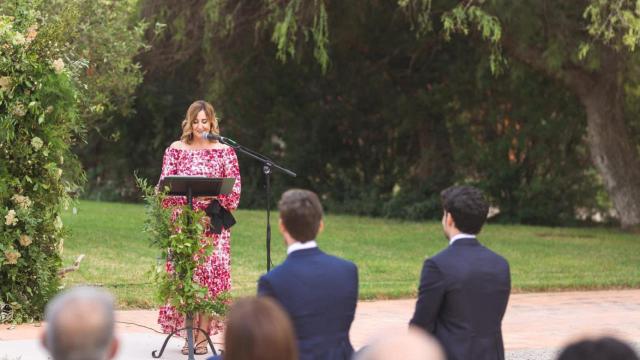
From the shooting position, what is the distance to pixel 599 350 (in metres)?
3.01

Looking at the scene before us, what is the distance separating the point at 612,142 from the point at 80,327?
729 inches

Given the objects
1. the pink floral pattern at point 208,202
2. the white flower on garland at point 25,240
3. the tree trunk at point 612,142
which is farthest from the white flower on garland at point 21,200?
the tree trunk at point 612,142

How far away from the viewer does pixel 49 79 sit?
9.70 meters

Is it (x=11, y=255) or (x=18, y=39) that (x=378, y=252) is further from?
(x=18, y=39)

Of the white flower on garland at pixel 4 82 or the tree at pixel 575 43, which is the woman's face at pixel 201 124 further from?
the tree at pixel 575 43

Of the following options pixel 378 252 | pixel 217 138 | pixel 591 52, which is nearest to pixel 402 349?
pixel 217 138

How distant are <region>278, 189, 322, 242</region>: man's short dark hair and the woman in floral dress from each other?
3.42 meters

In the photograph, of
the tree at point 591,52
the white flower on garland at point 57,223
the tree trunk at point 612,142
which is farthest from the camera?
the tree trunk at point 612,142

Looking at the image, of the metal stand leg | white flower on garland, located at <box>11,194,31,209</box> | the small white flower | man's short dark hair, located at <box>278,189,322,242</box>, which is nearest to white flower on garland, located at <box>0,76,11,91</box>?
the small white flower

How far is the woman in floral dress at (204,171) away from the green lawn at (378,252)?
69.3 inches

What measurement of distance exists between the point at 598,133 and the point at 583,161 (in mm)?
2229

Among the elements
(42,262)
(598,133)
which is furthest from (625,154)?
(42,262)

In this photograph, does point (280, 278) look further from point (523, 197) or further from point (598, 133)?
point (523, 197)

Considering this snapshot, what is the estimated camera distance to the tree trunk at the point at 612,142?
20219 millimetres
